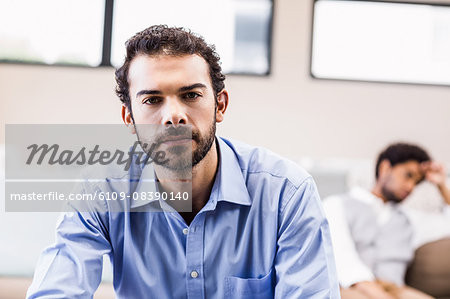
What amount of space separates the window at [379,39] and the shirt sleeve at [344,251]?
925mm

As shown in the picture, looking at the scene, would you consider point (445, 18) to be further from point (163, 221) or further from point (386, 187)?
point (163, 221)

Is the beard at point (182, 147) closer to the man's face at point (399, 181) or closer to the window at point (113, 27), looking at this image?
the man's face at point (399, 181)

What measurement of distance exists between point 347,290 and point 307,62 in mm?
1378

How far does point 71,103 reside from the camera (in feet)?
9.35

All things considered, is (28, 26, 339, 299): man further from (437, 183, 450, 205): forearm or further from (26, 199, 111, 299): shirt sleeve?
(437, 183, 450, 205): forearm

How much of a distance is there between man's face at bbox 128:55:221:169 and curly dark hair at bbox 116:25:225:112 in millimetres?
25

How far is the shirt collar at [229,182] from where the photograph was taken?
132 cm

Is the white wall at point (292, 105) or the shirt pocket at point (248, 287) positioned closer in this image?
the shirt pocket at point (248, 287)

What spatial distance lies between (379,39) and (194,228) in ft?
6.96

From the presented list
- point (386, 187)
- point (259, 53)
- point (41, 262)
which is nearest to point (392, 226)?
point (386, 187)

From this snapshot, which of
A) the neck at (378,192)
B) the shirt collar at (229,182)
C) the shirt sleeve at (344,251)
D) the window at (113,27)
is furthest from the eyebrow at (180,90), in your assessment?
the window at (113,27)

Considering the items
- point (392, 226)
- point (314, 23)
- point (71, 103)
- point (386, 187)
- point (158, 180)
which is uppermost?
point (314, 23)

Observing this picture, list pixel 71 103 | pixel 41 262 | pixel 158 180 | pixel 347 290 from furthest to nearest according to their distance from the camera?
pixel 71 103, pixel 347 290, pixel 158 180, pixel 41 262

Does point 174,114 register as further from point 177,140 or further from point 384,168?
point 384,168
